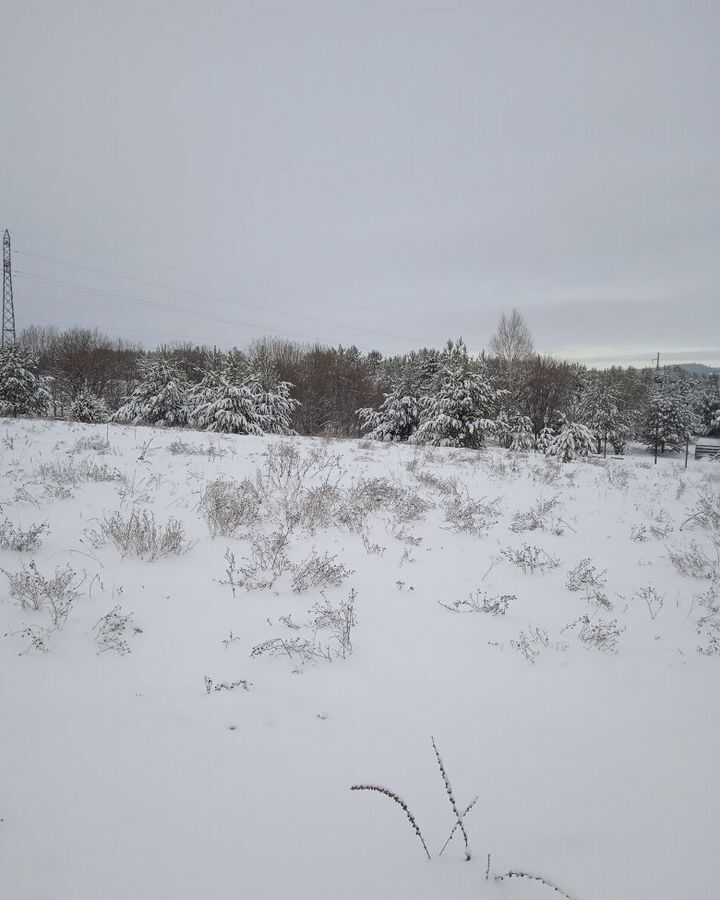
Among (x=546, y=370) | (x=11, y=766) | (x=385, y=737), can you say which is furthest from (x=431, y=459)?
(x=546, y=370)

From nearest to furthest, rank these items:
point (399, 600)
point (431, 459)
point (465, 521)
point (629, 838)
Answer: point (629, 838), point (399, 600), point (465, 521), point (431, 459)

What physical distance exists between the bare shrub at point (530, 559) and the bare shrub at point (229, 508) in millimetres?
2844

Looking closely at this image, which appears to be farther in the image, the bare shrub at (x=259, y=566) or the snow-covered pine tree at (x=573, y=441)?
the snow-covered pine tree at (x=573, y=441)

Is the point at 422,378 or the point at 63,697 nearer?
the point at 63,697

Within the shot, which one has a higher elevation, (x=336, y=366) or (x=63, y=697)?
(x=336, y=366)

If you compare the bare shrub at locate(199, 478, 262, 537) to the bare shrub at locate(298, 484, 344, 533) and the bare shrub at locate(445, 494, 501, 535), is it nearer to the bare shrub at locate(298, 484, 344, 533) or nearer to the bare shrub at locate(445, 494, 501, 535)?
the bare shrub at locate(298, 484, 344, 533)

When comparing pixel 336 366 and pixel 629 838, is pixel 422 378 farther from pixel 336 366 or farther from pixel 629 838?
pixel 629 838

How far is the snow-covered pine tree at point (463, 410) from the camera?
54.6 feet

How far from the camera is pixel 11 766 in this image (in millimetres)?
1938

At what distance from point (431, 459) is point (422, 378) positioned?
18.6 metres

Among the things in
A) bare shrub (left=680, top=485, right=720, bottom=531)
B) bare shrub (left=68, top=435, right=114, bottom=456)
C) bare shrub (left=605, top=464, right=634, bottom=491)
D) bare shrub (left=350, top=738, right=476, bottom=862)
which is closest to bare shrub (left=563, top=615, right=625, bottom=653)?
bare shrub (left=350, top=738, right=476, bottom=862)

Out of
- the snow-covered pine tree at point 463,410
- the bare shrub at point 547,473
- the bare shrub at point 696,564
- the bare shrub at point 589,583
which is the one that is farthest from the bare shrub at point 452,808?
the snow-covered pine tree at point 463,410

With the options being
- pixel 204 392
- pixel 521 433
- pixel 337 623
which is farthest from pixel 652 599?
pixel 521 433

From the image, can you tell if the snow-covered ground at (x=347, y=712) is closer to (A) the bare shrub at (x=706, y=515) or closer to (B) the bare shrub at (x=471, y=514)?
(B) the bare shrub at (x=471, y=514)
